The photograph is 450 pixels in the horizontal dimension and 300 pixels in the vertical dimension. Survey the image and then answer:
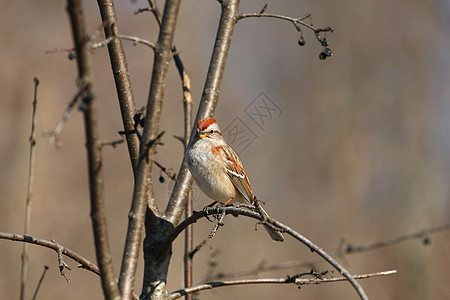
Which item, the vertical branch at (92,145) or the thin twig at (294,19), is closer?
the vertical branch at (92,145)

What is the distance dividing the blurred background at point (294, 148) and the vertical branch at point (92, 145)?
23.0 ft

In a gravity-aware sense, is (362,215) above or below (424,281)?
above

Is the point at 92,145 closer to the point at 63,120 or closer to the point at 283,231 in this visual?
the point at 63,120

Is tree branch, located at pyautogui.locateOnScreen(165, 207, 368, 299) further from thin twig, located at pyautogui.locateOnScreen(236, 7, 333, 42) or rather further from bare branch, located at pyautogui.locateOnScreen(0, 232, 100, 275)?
thin twig, located at pyautogui.locateOnScreen(236, 7, 333, 42)

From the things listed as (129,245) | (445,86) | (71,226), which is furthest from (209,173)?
(445,86)

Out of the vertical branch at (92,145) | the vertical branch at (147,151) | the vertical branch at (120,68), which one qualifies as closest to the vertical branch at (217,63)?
the vertical branch at (120,68)

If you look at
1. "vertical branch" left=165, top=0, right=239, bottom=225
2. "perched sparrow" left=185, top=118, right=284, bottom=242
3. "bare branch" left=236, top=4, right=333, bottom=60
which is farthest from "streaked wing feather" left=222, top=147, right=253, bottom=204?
"bare branch" left=236, top=4, right=333, bottom=60

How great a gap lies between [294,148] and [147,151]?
425 inches

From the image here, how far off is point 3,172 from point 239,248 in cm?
475

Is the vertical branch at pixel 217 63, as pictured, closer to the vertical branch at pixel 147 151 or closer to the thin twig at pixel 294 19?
the thin twig at pixel 294 19

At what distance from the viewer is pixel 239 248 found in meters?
10.6

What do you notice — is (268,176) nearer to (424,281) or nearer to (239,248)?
(239,248)

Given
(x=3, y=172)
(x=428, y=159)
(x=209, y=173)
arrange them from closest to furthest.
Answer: (x=209, y=173) → (x=3, y=172) → (x=428, y=159)

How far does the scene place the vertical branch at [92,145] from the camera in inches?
45.4
